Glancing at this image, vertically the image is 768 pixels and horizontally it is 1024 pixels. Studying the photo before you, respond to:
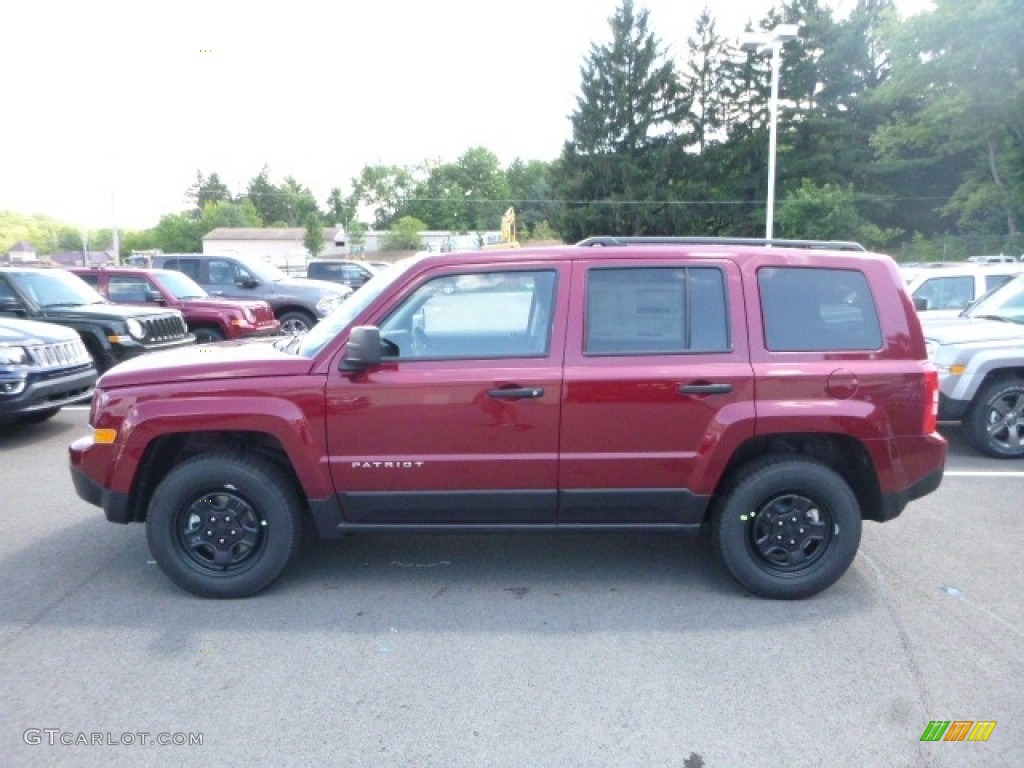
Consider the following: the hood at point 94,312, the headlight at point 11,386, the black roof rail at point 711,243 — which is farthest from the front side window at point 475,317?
the hood at point 94,312

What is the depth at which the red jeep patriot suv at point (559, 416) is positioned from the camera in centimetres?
469

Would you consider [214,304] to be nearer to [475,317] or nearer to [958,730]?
[475,317]

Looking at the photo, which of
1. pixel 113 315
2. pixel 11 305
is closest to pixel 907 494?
pixel 113 315

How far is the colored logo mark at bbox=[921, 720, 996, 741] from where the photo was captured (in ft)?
11.5

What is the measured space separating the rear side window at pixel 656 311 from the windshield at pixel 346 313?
3.55ft

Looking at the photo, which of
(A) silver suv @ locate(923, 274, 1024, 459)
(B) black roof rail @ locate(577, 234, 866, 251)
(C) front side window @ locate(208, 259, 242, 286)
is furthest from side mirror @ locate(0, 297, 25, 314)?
(A) silver suv @ locate(923, 274, 1024, 459)

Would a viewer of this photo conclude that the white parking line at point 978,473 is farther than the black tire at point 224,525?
Yes

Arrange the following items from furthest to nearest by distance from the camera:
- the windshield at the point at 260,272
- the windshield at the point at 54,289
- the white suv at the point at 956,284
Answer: the windshield at the point at 260,272, the white suv at the point at 956,284, the windshield at the point at 54,289

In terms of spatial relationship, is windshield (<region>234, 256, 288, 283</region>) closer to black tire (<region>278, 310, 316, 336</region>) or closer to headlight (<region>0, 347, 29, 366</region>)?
black tire (<region>278, 310, 316, 336</region>)

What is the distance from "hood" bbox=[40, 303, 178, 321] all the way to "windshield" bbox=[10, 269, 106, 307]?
→ 14 centimetres

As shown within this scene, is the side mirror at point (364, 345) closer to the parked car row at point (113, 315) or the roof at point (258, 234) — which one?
the parked car row at point (113, 315)

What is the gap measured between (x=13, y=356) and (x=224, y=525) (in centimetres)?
499

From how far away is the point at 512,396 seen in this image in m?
4.66

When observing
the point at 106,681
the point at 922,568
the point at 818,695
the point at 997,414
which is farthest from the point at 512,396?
the point at 997,414
